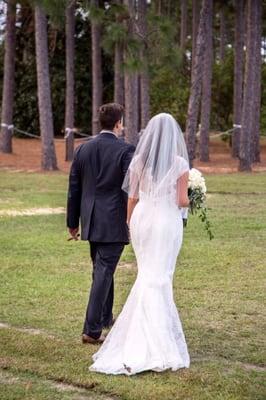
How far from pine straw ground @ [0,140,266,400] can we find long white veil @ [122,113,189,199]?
1.34 metres

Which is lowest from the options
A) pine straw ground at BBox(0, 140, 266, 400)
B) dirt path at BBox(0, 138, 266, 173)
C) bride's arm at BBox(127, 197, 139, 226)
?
dirt path at BBox(0, 138, 266, 173)

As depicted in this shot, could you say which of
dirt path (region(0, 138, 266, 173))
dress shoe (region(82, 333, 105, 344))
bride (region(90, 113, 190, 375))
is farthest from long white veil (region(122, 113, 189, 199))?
dirt path (region(0, 138, 266, 173))

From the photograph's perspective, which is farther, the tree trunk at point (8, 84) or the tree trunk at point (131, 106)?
the tree trunk at point (8, 84)

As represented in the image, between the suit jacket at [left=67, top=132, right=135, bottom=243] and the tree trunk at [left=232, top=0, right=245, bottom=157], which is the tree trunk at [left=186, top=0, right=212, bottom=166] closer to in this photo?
the tree trunk at [left=232, top=0, right=245, bottom=157]

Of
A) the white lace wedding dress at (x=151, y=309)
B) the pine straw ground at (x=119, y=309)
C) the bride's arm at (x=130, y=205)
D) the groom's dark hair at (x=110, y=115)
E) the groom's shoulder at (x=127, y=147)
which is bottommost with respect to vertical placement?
the pine straw ground at (x=119, y=309)

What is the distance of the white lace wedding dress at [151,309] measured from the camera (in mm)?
5613

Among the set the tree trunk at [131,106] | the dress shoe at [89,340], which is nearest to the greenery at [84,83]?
the tree trunk at [131,106]

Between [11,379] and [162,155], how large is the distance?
6.27 ft

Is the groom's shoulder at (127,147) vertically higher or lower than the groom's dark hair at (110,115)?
lower

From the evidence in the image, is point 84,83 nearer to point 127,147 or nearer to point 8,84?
point 8,84

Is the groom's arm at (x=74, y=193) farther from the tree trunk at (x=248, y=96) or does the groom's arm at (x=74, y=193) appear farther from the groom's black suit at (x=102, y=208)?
the tree trunk at (x=248, y=96)

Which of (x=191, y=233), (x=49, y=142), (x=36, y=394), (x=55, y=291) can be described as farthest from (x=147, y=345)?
(x=49, y=142)

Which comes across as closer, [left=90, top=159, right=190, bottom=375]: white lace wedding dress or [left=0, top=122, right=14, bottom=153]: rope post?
[left=90, top=159, right=190, bottom=375]: white lace wedding dress

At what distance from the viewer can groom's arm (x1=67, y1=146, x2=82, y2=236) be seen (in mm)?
6402
